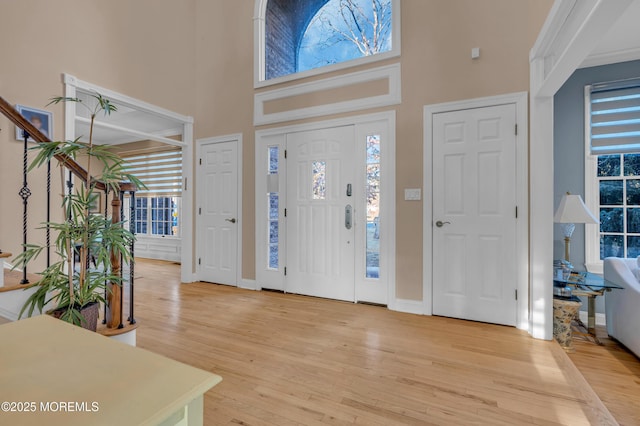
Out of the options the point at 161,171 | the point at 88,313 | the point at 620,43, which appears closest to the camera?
the point at 88,313

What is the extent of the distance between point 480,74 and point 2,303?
396 centimetres

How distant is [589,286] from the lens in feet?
8.09

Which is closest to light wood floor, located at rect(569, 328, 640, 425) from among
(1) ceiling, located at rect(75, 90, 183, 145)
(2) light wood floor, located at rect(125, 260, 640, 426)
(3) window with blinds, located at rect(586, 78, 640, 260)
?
(2) light wood floor, located at rect(125, 260, 640, 426)

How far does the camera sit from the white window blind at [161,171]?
19.7 ft

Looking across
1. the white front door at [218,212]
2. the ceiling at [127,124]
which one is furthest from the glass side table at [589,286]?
the ceiling at [127,124]

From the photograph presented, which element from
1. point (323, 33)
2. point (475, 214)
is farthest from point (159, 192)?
point (475, 214)

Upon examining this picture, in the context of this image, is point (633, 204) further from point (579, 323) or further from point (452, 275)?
point (452, 275)

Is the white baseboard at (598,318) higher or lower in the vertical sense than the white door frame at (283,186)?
lower

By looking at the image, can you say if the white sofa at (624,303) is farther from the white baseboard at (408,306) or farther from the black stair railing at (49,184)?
the black stair railing at (49,184)

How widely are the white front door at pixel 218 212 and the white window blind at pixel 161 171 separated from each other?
81.3 inches

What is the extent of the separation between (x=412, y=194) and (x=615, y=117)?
2137 millimetres

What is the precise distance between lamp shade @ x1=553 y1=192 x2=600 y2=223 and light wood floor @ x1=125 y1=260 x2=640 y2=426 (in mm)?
1074

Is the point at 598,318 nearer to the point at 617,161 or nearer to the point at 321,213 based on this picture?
the point at 617,161

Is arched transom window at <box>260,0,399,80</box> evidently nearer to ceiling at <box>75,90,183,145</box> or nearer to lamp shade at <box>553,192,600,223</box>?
ceiling at <box>75,90,183,145</box>
